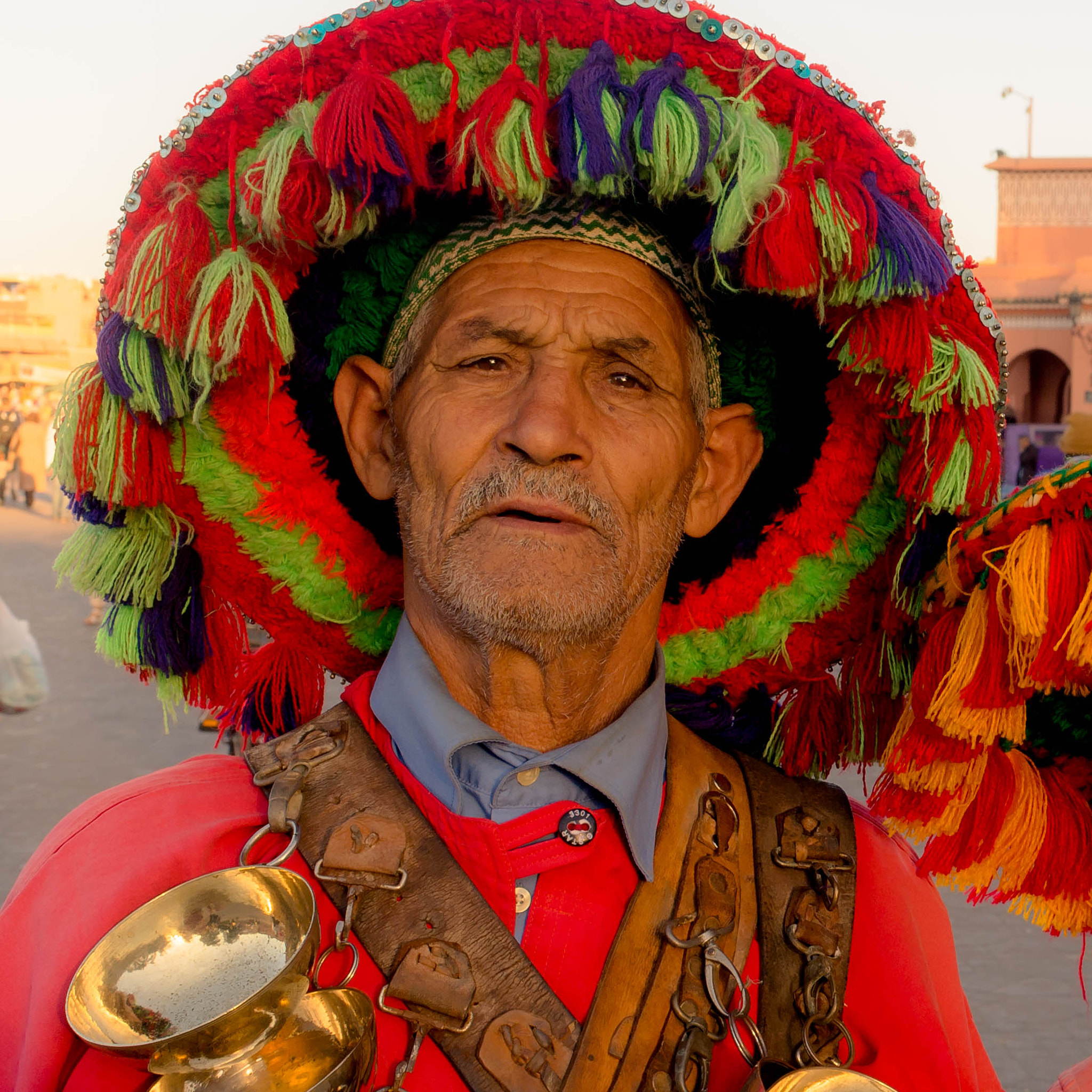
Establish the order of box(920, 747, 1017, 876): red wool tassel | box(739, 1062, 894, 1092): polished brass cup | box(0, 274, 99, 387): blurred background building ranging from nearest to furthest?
box(739, 1062, 894, 1092): polished brass cup < box(920, 747, 1017, 876): red wool tassel < box(0, 274, 99, 387): blurred background building

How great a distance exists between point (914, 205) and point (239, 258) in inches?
36.0

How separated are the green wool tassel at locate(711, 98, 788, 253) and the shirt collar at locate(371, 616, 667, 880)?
0.74 meters

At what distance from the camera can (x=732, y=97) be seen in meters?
1.60

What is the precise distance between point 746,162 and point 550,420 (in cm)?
43

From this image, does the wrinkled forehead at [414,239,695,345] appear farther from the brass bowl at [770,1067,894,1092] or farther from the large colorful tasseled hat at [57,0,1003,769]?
the brass bowl at [770,1067,894,1092]

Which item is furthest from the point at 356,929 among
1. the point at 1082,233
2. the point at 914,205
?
the point at 1082,233

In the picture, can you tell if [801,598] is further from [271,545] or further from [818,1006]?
[271,545]

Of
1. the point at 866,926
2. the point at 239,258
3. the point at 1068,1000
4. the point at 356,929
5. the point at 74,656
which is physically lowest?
the point at 74,656

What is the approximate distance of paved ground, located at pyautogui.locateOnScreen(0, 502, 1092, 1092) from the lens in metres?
4.02

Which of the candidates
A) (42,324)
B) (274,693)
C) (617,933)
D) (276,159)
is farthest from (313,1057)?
(42,324)

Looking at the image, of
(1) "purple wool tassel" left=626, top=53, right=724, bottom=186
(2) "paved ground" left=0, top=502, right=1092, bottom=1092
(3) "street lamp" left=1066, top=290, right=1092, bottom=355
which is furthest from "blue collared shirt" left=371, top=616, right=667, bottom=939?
(3) "street lamp" left=1066, top=290, right=1092, bottom=355

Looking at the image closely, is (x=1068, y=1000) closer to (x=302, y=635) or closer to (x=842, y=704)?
(x=842, y=704)

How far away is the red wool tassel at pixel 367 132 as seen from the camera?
1567mm

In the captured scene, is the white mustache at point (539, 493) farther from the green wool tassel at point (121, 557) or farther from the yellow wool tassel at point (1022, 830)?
the yellow wool tassel at point (1022, 830)
